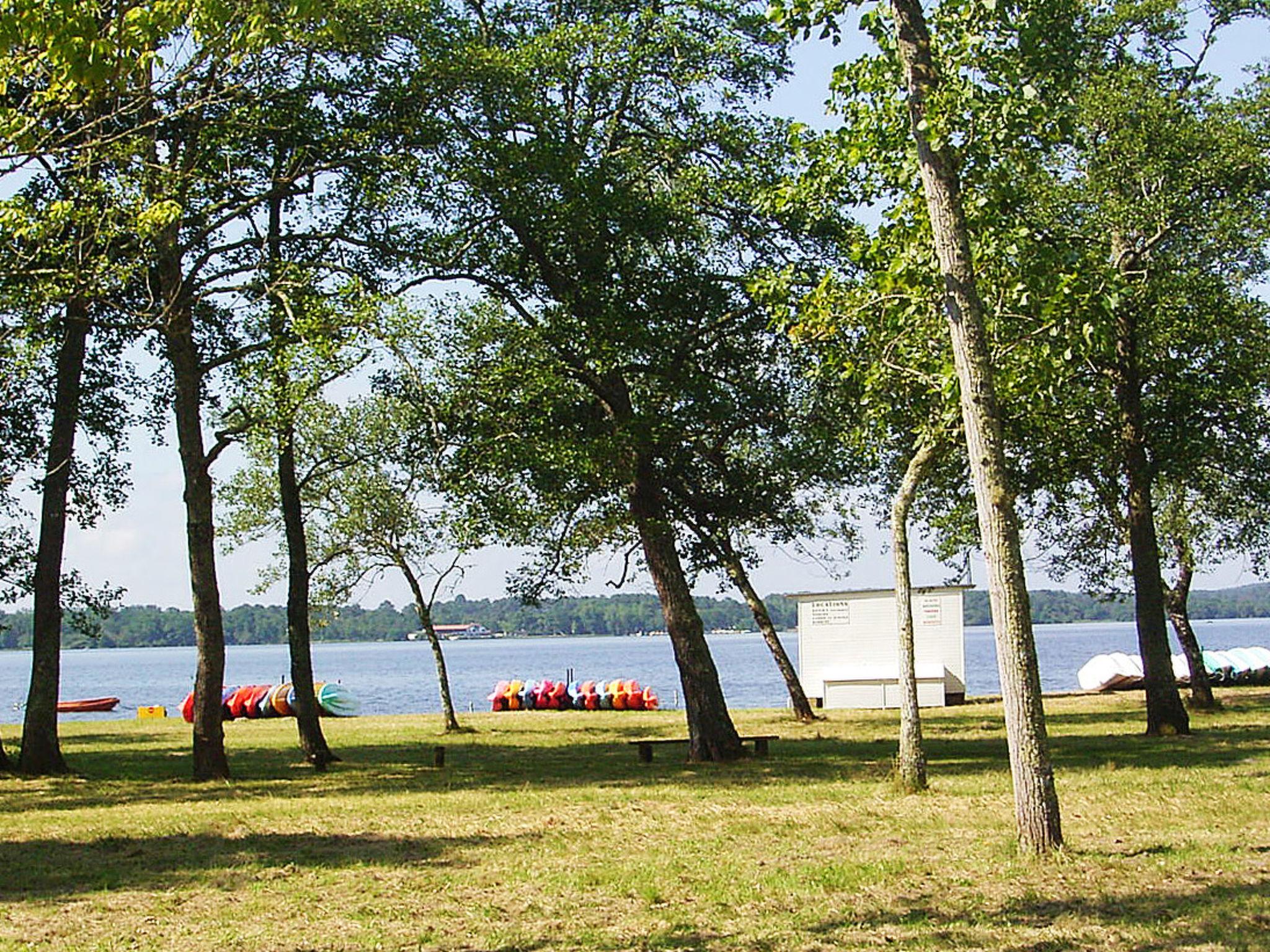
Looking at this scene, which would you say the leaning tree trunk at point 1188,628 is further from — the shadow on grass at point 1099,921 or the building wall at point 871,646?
the shadow on grass at point 1099,921

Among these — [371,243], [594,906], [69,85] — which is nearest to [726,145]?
[371,243]

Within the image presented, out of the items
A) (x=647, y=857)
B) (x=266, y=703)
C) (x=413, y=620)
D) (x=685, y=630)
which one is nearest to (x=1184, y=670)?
(x=685, y=630)

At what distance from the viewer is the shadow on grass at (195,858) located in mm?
9406

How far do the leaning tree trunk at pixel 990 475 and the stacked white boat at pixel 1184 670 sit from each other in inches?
1124

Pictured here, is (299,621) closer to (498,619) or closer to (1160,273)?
(1160,273)

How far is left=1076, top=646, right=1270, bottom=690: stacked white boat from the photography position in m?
37.2

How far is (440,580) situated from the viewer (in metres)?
29.2

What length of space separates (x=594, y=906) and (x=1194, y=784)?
8.05m

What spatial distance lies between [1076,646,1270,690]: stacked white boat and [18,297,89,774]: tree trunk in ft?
89.5

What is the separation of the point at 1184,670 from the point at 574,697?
58.2ft

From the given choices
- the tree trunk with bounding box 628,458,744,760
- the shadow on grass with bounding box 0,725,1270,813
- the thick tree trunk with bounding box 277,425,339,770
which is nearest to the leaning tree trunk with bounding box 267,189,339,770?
the thick tree trunk with bounding box 277,425,339,770

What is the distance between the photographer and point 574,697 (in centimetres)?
4000

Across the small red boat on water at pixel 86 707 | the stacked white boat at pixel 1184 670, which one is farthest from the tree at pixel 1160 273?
the small red boat on water at pixel 86 707

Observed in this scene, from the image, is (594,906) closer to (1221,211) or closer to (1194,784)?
(1194,784)
